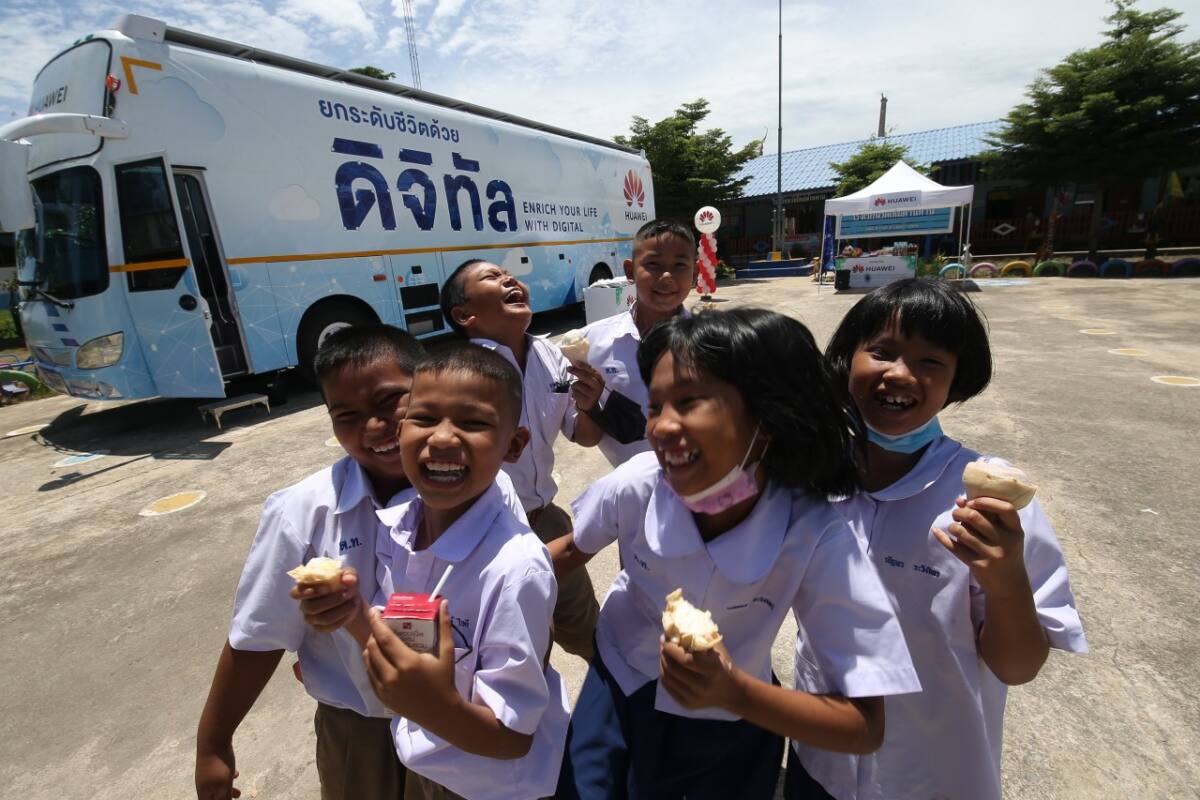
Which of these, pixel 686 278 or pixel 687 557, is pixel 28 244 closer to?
pixel 686 278

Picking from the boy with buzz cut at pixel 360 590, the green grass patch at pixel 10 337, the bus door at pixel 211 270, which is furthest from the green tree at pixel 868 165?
the green grass patch at pixel 10 337

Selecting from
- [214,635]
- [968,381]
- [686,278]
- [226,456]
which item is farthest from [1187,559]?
[226,456]

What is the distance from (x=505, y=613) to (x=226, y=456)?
5297 mm

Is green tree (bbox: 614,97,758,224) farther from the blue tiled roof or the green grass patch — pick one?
the green grass patch

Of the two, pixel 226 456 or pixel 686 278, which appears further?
pixel 226 456

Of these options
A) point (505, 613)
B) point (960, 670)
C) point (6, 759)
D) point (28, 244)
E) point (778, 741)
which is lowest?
point (6, 759)

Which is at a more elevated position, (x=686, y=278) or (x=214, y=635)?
(x=686, y=278)

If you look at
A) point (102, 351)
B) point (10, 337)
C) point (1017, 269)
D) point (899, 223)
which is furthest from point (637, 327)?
point (1017, 269)

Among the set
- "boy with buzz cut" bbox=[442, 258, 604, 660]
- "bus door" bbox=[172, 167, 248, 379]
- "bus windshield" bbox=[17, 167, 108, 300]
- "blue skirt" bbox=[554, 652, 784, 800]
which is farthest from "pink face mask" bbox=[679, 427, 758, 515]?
"bus windshield" bbox=[17, 167, 108, 300]

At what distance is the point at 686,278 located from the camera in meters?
2.40

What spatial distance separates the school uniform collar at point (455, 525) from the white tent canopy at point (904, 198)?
1418 cm

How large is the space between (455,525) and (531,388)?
1121 millimetres

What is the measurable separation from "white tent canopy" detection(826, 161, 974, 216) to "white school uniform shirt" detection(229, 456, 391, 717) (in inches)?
561

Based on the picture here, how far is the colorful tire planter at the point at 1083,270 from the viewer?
14883mm
